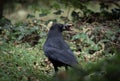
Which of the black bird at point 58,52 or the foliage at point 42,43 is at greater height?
the black bird at point 58,52

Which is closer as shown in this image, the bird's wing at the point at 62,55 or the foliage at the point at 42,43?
the bird's wing at the point at 62,55

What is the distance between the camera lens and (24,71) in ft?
25.2

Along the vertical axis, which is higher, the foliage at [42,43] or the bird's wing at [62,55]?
the bird's wing at [62,55]

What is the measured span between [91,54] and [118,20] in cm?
208

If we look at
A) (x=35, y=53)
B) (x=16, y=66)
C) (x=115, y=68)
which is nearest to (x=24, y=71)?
(x=16, y=66)

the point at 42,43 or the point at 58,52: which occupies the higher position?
the point at 58,52

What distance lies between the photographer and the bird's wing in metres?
6.86

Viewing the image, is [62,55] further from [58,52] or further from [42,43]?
[42,43]

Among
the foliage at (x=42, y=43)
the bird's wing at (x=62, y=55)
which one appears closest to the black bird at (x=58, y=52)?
the bird's wing at (x=62, y=55)

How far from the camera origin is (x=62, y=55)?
7.00m

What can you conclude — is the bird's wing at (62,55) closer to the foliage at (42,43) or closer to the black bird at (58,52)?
the black bird at (58,52)

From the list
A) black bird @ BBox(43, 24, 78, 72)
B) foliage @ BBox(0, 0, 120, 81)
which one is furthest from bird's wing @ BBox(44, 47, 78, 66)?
foliage @ BBox(0, 0, 120, 81)

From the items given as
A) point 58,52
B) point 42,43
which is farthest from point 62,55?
point 42,43

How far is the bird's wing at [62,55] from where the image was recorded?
22.5 ft
